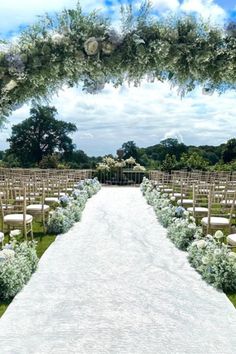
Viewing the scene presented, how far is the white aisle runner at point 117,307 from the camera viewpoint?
11.9 ft

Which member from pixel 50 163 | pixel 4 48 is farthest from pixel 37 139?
pixel 4 48

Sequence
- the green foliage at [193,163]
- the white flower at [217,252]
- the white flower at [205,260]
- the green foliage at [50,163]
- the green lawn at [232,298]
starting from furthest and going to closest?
the green foliage at [50,163], the green foliage at [193,163], the white flower at [205,260], the white flower at [217,252], the green lawn at [232,298]

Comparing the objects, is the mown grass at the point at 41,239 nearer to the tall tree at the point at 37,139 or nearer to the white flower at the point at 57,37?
the white flower at the point at 57,37

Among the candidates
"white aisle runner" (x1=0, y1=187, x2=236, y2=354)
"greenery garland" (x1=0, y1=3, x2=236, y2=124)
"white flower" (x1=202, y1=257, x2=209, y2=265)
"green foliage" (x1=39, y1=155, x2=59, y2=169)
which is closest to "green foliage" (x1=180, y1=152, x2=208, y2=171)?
"green foliage" (x1=39, y1=155, x2=59, y2=169)

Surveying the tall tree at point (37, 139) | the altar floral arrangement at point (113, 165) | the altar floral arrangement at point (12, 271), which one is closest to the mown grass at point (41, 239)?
the altar floral arrangement at point (12, 271)

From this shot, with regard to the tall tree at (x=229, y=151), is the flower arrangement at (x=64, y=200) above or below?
below

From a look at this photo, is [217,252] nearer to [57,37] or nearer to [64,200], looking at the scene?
[57,37]

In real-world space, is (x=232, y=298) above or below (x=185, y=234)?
below

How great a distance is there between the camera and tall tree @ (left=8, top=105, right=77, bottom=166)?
140 feet

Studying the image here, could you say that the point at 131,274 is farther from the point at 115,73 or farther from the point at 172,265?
the point at 115,73

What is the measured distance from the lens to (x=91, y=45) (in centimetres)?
233

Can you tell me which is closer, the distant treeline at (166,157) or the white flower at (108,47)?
the white flower at (108,47)

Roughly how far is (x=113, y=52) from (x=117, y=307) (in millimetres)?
2739

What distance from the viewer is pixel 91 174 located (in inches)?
927
